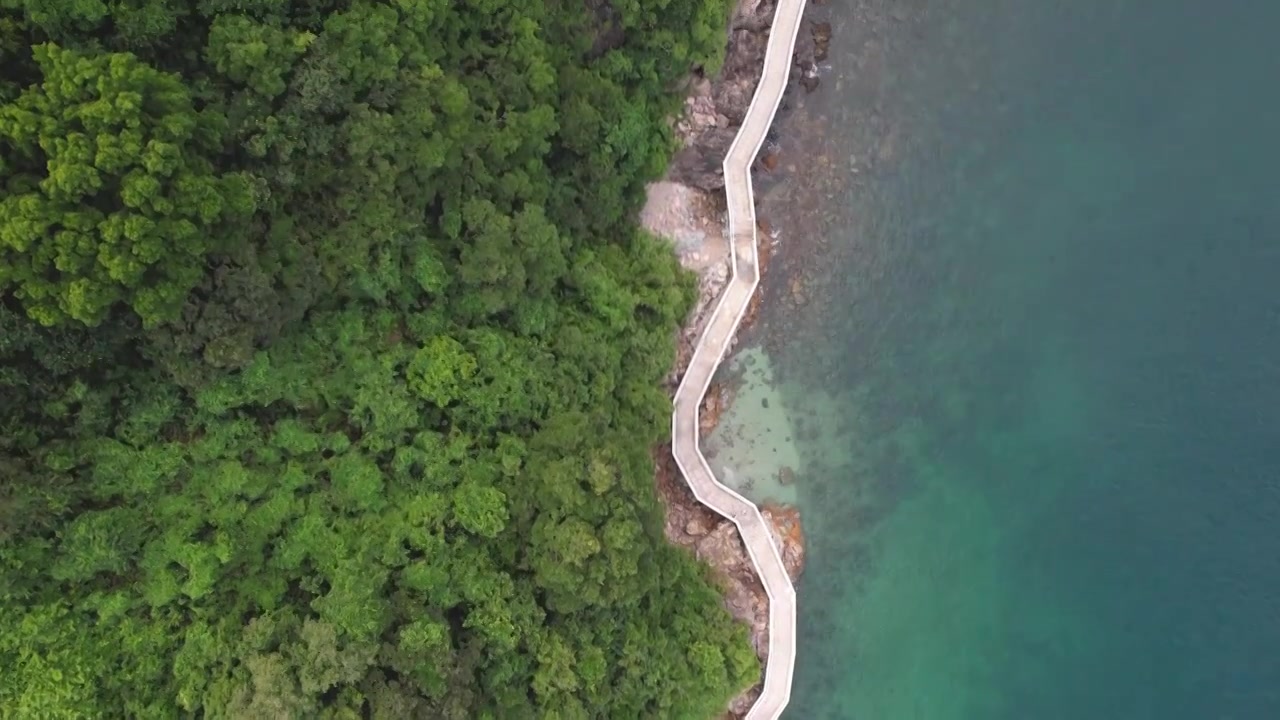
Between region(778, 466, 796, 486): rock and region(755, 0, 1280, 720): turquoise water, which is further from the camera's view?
region(778, 466, 796, 486): rock

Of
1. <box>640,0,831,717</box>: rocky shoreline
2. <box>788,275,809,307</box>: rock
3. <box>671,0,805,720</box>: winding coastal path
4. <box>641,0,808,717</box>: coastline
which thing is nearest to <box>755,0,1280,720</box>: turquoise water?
<box>788,275,809,307</box>: rock

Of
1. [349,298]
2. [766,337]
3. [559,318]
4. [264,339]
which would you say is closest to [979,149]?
[766,337]

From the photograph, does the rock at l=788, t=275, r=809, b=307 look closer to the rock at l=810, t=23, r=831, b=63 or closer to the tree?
the rock at l=810, t=23, r=831, b=63

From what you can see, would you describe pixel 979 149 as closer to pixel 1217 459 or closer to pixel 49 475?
pixel 1217 459

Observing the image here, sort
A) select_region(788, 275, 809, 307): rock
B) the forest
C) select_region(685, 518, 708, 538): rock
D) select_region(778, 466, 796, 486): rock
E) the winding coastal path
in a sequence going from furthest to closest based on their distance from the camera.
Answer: select_region(778, 466, 796, 486): rock → select_region(788, 275, 809, 307): rock → select_region(685, 518, 708, 538): rock → the winding coastal path → the forest

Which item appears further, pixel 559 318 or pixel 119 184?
pixel 559 318

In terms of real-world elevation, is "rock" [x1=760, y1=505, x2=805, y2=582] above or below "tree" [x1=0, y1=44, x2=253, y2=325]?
below
